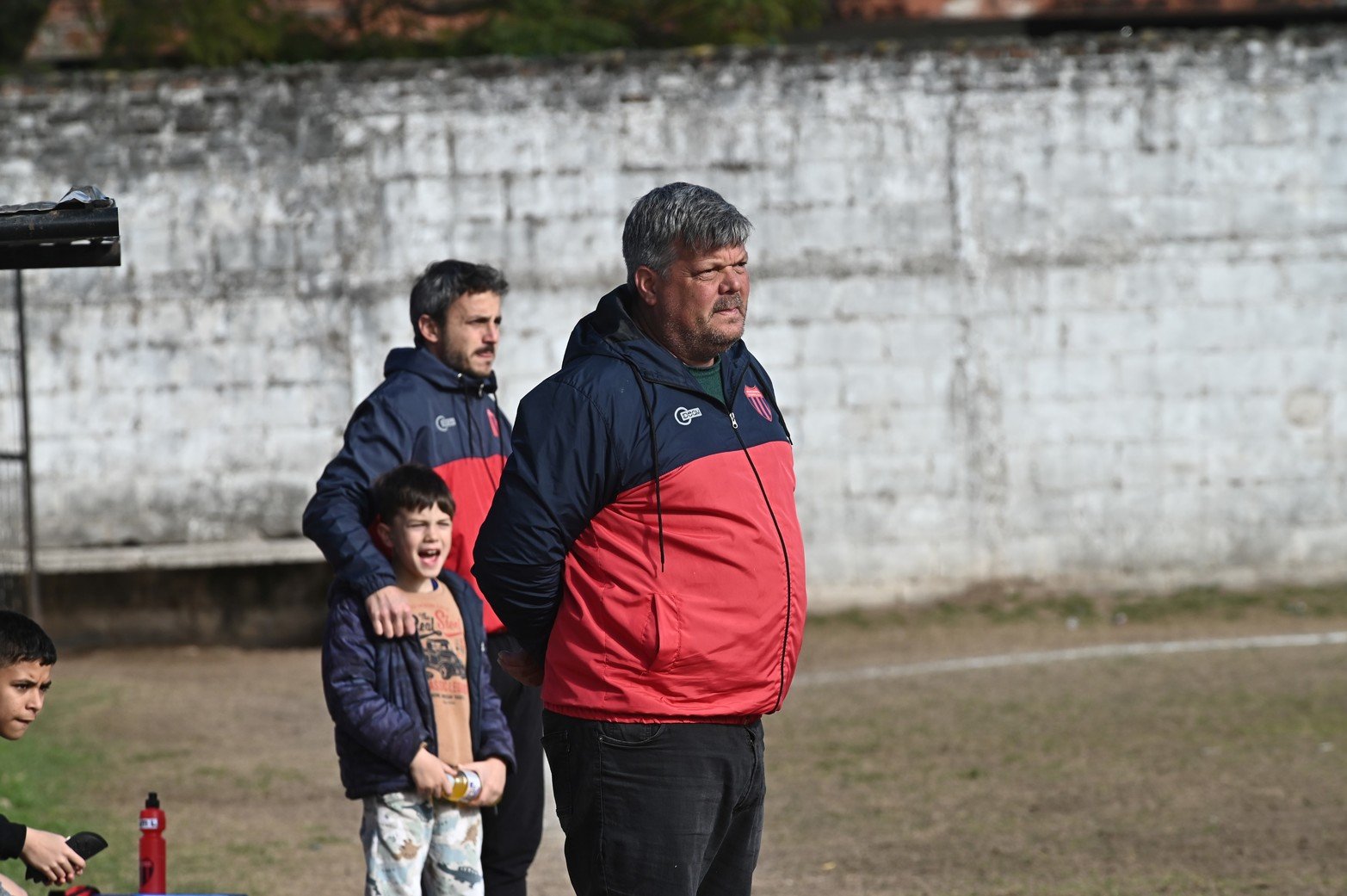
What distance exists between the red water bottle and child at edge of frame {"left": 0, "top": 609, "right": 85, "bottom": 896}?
50cm

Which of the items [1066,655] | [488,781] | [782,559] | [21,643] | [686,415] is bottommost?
[1066,655]

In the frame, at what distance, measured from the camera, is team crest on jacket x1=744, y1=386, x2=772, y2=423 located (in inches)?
143

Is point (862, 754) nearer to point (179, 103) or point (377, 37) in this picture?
point (179, 103)

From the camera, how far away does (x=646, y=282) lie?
3.50 meters

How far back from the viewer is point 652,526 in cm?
336

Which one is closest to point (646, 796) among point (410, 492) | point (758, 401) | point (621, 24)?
point (758, 401)

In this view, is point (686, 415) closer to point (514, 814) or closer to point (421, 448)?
point (421, 448)

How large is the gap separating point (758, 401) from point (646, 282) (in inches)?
14.5

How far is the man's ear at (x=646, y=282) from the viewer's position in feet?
11.4

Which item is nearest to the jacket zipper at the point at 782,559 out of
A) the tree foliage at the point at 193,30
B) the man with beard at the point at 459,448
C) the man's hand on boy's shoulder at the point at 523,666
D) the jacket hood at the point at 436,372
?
the man's hand on boy's shoulder at the point at 523,666

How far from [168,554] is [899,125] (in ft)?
18.3

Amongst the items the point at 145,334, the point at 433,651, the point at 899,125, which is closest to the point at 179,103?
the point at 145,334

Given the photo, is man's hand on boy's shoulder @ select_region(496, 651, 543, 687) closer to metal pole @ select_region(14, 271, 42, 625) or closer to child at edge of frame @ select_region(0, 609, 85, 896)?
child at edge of frame @ select_region(0, 609, 85, 896)

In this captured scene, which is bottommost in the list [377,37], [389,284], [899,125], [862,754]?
[862,754]
